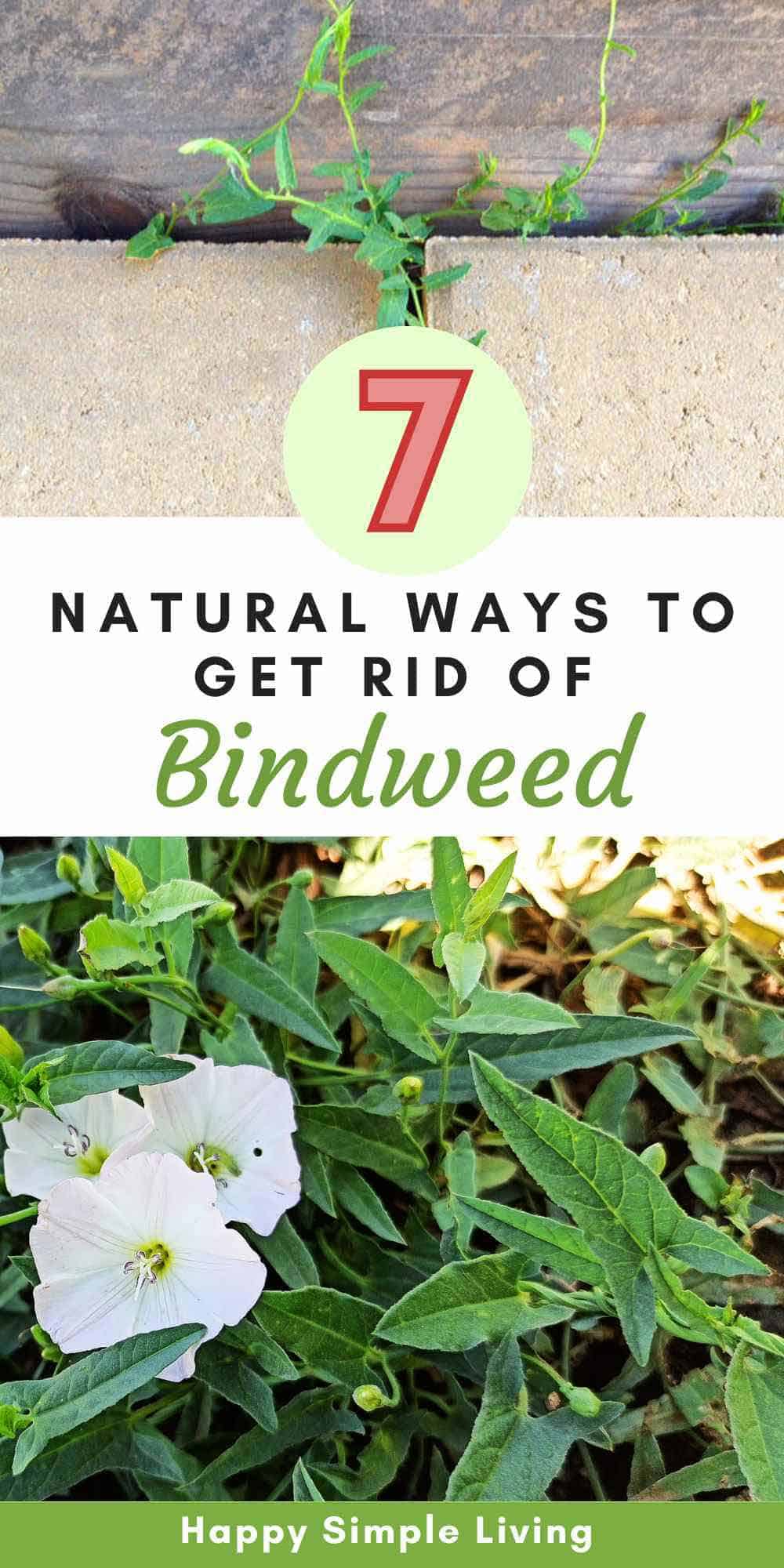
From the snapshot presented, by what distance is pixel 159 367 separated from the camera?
3.12 feet

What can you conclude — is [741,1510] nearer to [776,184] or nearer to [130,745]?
[130,745]

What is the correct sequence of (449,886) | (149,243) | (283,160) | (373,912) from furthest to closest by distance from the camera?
(149,243), (283,160), (373,912), (449,886)

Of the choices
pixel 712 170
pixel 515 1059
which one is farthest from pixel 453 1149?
pixel 712 170

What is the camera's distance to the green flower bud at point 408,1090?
615mm

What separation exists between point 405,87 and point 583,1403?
2.85 ft

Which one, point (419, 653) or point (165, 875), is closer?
point (165, 875)

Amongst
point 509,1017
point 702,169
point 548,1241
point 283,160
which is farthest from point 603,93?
point 548,1241

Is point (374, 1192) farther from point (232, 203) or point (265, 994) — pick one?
point (232, 203)

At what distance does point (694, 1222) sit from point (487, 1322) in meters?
0.11

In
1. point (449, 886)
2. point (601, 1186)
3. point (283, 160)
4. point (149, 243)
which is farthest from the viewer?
point (149, 243)

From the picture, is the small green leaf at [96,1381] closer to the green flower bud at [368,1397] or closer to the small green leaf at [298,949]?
the green flower bud at [368,1397]

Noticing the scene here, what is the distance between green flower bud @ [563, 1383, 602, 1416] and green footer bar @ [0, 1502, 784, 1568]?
0.08 metres

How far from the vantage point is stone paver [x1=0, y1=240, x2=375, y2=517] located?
934 millimetres

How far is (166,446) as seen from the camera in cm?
94
